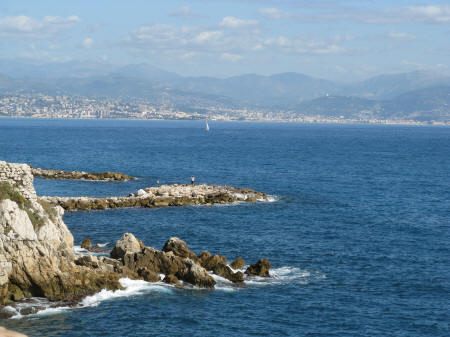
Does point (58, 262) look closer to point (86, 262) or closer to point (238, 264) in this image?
point (86, 262)

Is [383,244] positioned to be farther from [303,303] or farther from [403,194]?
[403,194]

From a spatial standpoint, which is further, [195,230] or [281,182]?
[281,182]

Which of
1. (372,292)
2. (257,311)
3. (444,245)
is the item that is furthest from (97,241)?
(444,245)

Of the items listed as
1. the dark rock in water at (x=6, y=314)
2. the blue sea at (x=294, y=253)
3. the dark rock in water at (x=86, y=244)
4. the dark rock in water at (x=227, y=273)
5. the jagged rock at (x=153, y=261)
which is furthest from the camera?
the dark rock in water at (x=86, y=244)

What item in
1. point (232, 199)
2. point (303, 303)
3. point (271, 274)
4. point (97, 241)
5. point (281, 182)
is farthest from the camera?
point (281, 182)

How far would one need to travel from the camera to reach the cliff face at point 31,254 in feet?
134

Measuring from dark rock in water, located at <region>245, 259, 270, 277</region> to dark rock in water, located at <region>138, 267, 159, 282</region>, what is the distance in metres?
7.57

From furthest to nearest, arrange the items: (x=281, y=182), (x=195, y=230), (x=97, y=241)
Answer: (x=281, y=182) → (x=195, y=230) → (x=97, y=241)

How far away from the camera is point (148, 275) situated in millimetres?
46062

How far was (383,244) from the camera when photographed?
196 feet

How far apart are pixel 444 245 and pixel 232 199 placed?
3117 cm

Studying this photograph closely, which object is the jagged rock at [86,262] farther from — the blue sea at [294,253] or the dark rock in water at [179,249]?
the dark rock in water at [179,249]

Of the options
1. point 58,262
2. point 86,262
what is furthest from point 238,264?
point 58,262

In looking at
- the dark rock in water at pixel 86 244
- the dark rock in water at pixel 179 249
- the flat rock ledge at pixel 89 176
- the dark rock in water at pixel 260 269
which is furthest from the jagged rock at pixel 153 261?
the flat rock ledge at pixel 89 176
